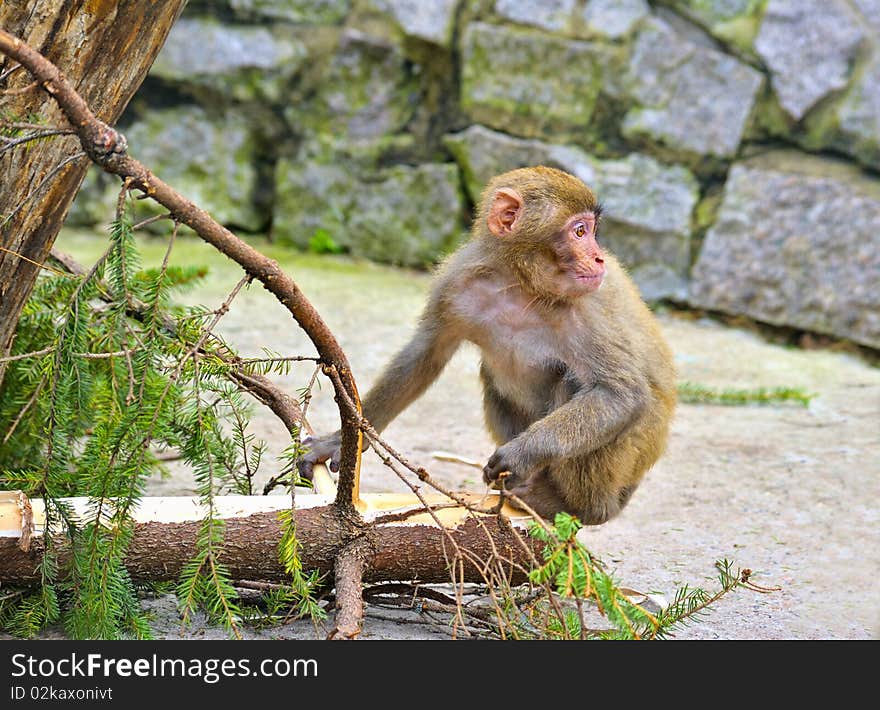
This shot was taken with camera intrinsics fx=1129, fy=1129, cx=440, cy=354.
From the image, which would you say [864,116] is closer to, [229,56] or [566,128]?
[566,128]

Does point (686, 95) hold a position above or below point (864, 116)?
above

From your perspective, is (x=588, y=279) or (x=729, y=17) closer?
(x=588, y=279)

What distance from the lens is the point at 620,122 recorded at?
7.26 meters

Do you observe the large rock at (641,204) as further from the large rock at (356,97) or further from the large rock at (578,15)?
the large rock at (356,97)

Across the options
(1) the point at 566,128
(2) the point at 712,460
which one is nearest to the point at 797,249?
(1) the point at 566,128

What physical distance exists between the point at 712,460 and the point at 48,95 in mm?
3350

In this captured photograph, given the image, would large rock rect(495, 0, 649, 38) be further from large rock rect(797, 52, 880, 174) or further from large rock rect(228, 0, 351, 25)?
large rock rect(797, 52, 880, 174)

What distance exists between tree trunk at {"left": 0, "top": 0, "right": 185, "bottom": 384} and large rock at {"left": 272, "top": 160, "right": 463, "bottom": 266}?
451 cm

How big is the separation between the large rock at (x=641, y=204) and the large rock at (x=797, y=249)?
193mm

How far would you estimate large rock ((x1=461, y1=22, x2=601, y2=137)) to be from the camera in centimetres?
725

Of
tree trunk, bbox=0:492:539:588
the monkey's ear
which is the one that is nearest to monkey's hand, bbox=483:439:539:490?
tree trunk, bbox=0:492:539:588

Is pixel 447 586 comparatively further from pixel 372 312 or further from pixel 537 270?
pixel 372 312

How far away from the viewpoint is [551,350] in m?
3.71
